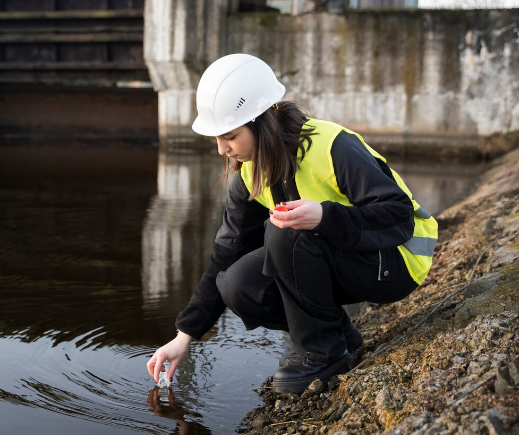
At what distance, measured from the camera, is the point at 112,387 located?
8.27ft

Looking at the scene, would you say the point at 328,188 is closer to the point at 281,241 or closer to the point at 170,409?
the point at 281,241

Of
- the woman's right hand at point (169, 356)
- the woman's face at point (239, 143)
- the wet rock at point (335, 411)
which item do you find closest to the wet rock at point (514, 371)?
the wet rock at point (335, 411)

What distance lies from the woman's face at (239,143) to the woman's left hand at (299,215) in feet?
0.84

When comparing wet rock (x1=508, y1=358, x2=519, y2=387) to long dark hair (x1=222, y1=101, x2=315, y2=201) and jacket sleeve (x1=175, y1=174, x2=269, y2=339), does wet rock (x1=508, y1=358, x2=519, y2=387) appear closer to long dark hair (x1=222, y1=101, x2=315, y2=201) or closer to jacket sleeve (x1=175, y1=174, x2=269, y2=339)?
long dark hair (x1=222, y1=101, x2=315, y2=201)

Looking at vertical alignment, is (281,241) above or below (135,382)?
above

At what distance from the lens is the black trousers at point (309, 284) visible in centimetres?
223

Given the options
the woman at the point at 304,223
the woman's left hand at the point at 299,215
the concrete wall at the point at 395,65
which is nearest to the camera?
the woman's left hand at the point at 299,215

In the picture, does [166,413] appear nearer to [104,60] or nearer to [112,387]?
[112,387]

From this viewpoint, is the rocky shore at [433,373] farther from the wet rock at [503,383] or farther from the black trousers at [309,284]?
the black trousers at [309,284]

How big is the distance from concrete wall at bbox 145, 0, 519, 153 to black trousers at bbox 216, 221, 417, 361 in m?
8.23

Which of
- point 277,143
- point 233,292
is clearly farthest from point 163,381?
point 277,143

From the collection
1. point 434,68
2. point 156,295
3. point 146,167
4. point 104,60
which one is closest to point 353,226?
point 156,295

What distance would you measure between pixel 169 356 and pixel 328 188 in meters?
0.72

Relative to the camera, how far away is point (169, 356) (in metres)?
2.41
